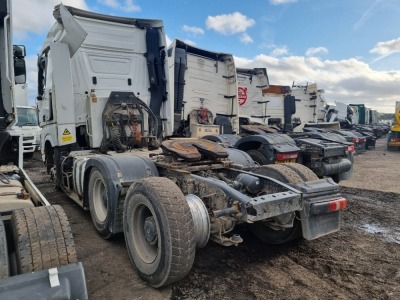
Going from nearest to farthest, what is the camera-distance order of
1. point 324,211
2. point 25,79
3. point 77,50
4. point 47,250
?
point 47,250 → point 324,211 → point 25,79 → point 77,50

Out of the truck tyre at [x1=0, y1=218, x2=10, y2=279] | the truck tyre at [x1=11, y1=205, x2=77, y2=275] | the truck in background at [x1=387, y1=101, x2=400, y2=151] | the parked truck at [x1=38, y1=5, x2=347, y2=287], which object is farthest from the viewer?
the truck in background at [x1=387, y1=101, x2=400, y2=151]

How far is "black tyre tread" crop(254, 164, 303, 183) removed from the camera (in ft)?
11.7

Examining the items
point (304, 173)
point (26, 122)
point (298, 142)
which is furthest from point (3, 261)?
point (26, 122)

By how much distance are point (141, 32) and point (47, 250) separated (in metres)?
5.47

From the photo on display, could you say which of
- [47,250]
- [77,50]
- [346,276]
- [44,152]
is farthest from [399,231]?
[44,152]

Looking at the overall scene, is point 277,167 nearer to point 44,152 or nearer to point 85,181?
point 85,181

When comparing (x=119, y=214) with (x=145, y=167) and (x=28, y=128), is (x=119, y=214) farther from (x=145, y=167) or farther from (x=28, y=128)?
(x=28, y=128)

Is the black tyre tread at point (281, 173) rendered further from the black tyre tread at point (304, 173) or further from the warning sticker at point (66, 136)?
the warning sticker at point (66, 136)

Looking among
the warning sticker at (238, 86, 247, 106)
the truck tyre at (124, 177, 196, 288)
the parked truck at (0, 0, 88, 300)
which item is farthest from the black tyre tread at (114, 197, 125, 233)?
the warning sticker at (238, 86, 247, 106)

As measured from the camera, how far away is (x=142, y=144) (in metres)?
6.07

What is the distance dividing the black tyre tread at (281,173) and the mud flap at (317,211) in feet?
0.53

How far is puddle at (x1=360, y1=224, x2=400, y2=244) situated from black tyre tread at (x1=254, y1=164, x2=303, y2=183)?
1870 millimetres

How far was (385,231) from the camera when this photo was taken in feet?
15.7

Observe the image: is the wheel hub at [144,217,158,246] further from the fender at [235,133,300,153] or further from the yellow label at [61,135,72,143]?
the yellow label at [61,135,72,143]
